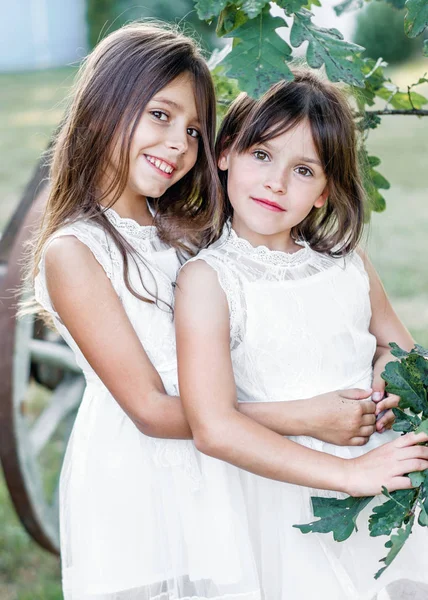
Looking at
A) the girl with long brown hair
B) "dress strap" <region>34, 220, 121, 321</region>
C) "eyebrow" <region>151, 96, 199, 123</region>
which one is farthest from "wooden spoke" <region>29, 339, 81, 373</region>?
"eyebrow" <region>151, 96, 199, 123</region>

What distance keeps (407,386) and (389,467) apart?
168mm

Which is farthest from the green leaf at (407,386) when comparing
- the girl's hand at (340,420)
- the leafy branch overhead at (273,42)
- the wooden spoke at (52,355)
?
the wooden spoke at (52,355)

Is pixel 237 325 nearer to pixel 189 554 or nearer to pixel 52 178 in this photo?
pixel 189 554

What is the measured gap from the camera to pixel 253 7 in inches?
48.3

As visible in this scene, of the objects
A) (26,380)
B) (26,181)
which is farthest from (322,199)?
(26,181)

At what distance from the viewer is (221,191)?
73.1 inches

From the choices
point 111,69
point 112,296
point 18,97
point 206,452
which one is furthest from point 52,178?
point 18,97

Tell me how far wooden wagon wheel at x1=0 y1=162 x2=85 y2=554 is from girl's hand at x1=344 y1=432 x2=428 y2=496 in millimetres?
1289

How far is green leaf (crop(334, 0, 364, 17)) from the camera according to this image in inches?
72.7

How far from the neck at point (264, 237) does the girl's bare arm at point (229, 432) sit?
248mm

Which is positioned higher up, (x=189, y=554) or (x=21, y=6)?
(x=189, y=554)

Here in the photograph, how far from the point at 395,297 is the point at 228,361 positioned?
177 inches

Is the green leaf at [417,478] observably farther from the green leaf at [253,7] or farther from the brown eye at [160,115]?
the brown eye at [160,115]

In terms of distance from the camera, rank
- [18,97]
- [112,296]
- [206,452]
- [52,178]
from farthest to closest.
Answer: [18,97] → [52,178] → [112,296] → [206,452]
